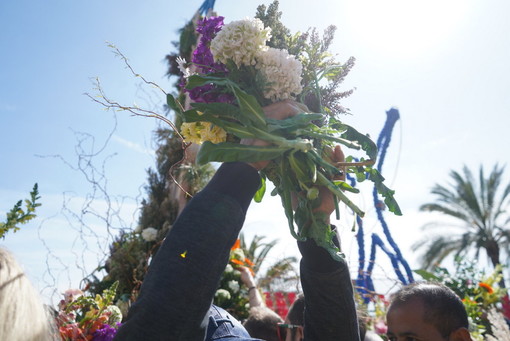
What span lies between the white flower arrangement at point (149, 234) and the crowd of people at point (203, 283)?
3263 millimetres

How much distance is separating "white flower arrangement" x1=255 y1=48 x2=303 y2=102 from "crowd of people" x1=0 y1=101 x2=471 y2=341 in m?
0.07

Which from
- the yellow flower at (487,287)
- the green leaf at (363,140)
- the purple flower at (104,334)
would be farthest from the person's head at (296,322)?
the yellow flower at (487,287)

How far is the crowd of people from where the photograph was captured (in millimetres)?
881

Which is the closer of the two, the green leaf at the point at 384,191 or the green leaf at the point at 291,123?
the green leaf at the point at 291,123

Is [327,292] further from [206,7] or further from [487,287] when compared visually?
[206,7]

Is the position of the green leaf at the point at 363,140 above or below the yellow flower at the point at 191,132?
below

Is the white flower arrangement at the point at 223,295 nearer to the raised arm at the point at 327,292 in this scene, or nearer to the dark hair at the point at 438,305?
the dark hair at the point at 438,305

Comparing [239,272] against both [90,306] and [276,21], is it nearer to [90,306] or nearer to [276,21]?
[90,306]

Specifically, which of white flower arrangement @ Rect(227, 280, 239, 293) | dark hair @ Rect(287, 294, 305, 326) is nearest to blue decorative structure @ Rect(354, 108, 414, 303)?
white flower arrangement @ Rect(227, 280, 239, 293)

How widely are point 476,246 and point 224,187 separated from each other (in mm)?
17340

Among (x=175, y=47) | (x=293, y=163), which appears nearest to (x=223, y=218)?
(x=293, y=163)

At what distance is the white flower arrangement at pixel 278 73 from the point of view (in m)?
1.36

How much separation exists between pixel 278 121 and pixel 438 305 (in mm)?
1540

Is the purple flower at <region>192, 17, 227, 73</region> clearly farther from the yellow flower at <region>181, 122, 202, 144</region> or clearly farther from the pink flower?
the pink flower
